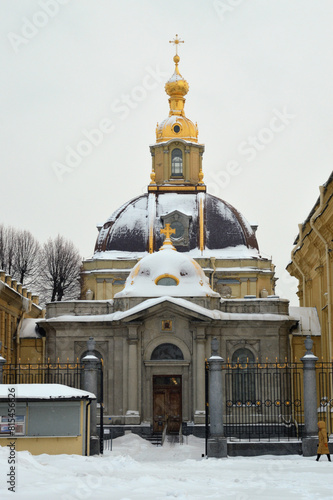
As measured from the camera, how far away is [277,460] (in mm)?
25219

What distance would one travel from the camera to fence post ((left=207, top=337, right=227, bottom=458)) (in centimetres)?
Result: 2636

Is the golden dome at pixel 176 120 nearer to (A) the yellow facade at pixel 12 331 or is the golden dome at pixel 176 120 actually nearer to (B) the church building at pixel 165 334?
(B) the church building at pixel 165 334

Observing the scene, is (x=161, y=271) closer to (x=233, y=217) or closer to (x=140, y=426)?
(x=140, y=426)

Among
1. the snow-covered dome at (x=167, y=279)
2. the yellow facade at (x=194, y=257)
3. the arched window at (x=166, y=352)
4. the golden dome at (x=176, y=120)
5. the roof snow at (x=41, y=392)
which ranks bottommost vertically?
the roof snow at (x=41, y=392)

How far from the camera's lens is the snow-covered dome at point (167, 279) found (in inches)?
1623

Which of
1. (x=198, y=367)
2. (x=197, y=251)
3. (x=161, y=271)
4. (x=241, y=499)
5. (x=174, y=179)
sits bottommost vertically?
(x=241, y=499)

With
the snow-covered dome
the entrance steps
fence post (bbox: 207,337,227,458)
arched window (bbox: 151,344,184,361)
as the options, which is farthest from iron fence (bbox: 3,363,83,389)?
fence post (bbox: 207,337,227,458)

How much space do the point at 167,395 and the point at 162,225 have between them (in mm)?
21042

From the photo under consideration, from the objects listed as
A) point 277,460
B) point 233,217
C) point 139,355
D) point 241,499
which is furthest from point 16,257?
point 241,499

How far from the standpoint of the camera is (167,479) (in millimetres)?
18703

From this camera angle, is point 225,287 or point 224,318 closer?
point 224,318

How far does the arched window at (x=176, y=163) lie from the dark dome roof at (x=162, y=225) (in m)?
5.29

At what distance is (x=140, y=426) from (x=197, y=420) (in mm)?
2461

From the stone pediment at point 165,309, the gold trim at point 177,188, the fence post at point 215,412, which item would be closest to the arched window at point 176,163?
the gold trim at point 177,188
